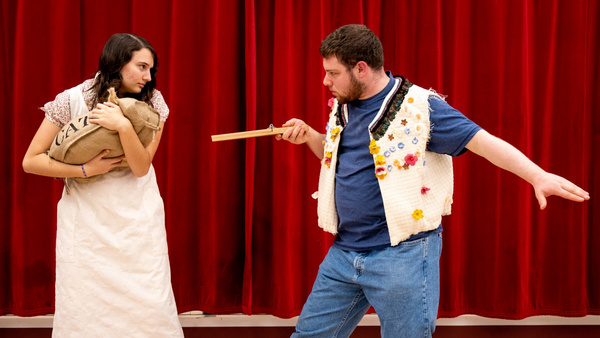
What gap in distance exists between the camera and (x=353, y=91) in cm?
185

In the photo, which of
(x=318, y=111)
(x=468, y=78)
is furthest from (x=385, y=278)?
(x=468, y=78)

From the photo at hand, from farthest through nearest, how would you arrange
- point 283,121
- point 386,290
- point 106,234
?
point 283,121
point 106,234
point 386,290

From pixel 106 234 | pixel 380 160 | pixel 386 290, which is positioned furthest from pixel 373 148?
pixel 106 234

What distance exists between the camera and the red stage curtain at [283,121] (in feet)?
9.64

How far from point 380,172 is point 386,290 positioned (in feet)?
1.26

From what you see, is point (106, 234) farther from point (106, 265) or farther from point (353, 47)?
point (353, 47)

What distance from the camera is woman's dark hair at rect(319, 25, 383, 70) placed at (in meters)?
1.80

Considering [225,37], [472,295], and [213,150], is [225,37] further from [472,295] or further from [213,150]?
[472,295]

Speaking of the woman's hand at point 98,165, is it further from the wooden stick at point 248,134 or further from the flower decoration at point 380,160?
the flower decoration at point 380,160

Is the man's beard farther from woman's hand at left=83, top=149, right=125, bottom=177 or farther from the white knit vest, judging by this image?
woman's hand at left=83, top=149, right=125, bottom=177

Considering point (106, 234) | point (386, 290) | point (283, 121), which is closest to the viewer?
point (386, 290)

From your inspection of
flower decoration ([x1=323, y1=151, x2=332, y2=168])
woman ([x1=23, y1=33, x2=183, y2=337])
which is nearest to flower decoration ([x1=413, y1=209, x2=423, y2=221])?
flower decoration ([x1=323, y1=151, x2=332, y2=168])

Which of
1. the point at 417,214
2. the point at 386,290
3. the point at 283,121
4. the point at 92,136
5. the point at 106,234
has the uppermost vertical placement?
the point at 283,121

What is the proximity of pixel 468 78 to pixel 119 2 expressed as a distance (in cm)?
199
